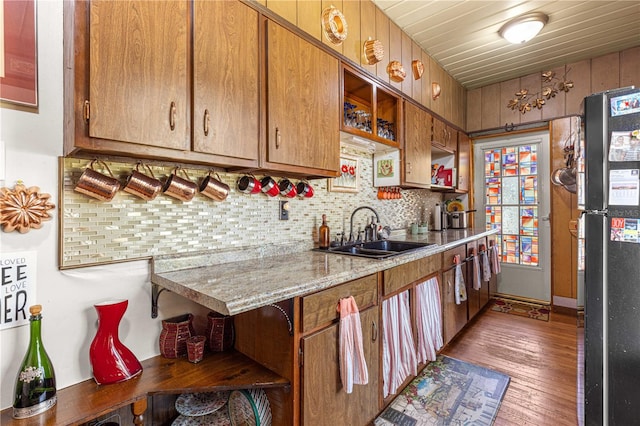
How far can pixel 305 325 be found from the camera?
1.17m

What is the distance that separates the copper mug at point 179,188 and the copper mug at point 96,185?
191mm

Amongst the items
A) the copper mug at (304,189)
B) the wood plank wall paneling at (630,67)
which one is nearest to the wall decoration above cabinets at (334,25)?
the copper mug at (304,189)

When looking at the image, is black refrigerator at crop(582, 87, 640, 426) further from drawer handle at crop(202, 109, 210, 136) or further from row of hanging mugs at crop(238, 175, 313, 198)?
drawer handle at crop(202, 109, 210, 136)

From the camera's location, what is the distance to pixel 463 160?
3.71 meters

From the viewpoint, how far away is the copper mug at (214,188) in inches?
56.4

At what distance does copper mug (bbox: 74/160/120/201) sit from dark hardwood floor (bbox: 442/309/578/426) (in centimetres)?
227

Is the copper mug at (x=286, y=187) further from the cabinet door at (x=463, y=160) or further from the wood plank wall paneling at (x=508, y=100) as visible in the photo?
the wood plank wall paneling at (x=508, y=100)

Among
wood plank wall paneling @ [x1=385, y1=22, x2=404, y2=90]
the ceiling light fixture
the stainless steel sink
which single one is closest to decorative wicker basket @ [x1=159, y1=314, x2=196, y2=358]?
the stainless steel sink

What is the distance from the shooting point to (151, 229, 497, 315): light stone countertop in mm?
1005

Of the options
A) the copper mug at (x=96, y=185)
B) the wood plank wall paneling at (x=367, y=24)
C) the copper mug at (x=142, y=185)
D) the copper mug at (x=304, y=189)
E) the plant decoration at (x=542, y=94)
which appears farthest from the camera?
the plant decoration at (x=542, y=94)

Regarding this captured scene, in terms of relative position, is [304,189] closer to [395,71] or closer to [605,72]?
[395,71]

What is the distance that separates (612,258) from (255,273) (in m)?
1.60

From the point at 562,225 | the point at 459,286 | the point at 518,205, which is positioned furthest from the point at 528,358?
the point at 518,205

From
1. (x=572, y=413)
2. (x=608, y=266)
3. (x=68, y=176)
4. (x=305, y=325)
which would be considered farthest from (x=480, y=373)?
(x=68, y=176)
